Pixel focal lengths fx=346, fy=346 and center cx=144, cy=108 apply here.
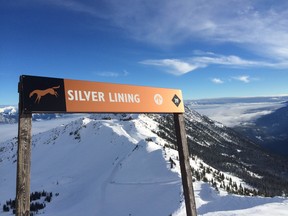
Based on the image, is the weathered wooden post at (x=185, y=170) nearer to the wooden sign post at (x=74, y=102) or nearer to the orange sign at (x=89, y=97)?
the wooden sign post at (x=74, y=102)

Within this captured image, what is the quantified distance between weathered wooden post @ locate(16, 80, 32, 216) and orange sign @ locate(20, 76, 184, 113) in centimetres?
29

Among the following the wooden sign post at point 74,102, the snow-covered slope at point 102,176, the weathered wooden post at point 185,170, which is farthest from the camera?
the snow-covered slope at point 102,176

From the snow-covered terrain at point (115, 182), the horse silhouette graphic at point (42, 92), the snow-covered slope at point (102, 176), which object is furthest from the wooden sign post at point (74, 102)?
the snow-covered slope at point (102, 176)

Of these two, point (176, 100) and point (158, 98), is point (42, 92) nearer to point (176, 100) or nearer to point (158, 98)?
point (158, 98)

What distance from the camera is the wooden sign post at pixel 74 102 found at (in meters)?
8.83

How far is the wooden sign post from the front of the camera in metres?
8.83

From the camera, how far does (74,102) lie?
32.2ft

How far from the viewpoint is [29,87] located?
29.5 ft

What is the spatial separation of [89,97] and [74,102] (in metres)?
0.53

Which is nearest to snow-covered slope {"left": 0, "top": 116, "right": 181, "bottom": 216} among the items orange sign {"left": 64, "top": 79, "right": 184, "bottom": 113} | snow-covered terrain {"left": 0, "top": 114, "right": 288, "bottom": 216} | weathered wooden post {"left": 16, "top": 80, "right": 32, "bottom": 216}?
snow-covered terrain {"left": 0, "top": 114, "right": 288, "bottom": 216}

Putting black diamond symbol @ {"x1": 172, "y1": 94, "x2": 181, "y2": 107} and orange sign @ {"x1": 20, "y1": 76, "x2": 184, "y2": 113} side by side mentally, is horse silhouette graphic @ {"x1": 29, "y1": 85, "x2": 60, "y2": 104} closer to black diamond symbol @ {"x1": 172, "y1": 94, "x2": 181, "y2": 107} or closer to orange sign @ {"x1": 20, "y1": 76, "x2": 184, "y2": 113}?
orange sign @ {"x1": 20, "y1": 76, "x2": 184, "y2": 113}

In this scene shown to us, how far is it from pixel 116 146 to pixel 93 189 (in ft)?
74.5

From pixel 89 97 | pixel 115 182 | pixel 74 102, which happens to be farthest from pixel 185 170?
pixel 115 182

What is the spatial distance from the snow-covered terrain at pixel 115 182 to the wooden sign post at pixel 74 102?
30.5ft
